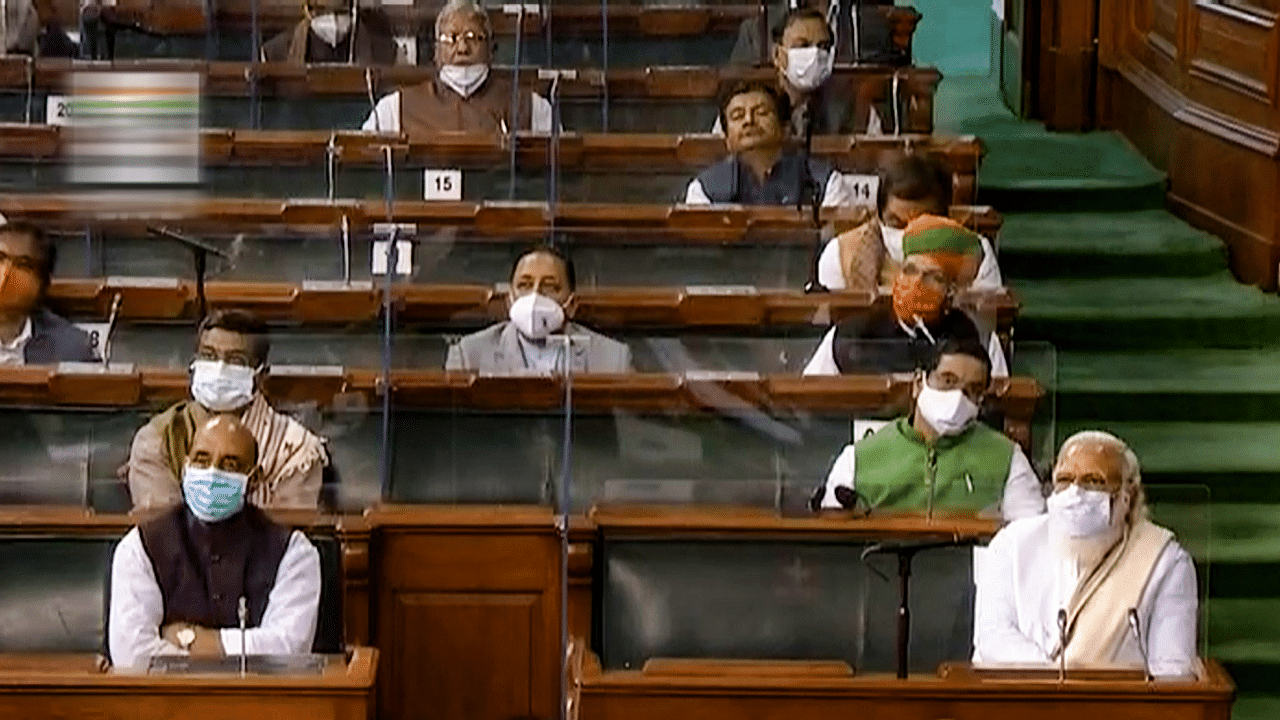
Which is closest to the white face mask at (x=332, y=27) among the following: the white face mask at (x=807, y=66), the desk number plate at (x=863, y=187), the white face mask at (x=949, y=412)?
the white face mask at (x=807, y=66)

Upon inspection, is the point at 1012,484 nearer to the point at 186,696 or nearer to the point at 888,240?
the point at 888,240

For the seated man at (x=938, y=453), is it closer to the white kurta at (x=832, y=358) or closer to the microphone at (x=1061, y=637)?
the white kurta at (x=832, y=358)

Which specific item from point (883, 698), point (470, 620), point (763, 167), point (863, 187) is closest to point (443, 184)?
point (763, 167)

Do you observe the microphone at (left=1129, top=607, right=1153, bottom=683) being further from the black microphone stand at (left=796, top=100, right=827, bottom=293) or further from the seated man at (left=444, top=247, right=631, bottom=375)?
the black microphone stand at (left=796, top=100, right=827, bottom=293)

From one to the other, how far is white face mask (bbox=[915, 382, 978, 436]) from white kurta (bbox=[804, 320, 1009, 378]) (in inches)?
11.8

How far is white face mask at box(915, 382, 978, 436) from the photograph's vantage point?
5027 mm

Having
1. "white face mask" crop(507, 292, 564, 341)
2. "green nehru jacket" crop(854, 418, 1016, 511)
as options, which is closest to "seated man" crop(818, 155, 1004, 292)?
"white face mask" crop(507, 292, 564, 341)

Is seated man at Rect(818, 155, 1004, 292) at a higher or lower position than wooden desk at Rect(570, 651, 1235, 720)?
higher

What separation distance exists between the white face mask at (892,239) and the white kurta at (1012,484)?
116 centimetres

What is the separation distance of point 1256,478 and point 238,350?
2.45 meters

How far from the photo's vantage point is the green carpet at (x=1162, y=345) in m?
5.90

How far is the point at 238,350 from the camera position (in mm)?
5180

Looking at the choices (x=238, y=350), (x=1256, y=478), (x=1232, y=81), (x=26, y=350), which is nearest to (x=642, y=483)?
(x=238, y=350)

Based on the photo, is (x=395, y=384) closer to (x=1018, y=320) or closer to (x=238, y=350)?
(x=238, y=350)
